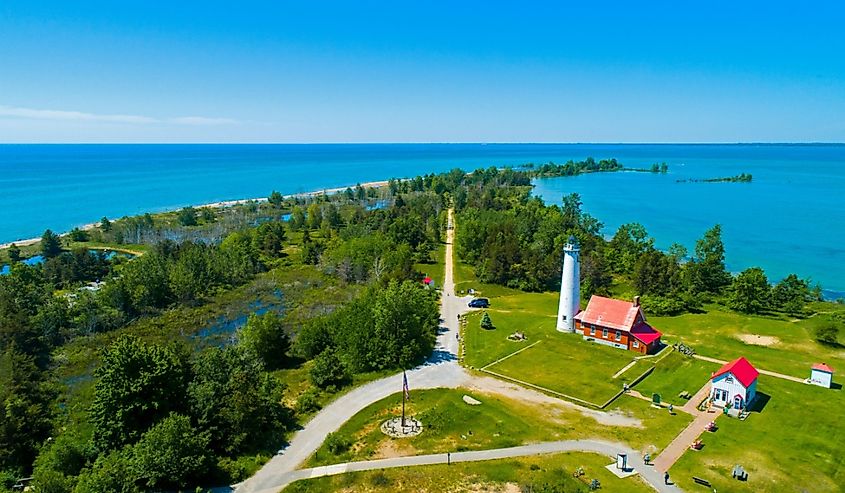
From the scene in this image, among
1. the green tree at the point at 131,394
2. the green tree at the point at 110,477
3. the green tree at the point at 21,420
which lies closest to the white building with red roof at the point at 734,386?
the green tree at the point at 131,394

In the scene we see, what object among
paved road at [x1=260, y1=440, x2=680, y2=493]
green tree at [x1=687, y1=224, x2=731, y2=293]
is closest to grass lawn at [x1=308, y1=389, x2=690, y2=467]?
paved road at [x1=260, y1=440, x2=680, y2=493]

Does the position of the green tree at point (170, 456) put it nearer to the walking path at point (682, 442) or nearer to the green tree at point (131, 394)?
the green tree at point (131, 394)

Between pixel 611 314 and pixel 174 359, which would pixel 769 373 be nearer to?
pixel 611 314

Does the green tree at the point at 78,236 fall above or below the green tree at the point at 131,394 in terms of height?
below

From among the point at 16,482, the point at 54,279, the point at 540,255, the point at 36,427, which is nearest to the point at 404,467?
the point at 16,482

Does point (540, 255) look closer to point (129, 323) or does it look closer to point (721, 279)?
point (721, 279)

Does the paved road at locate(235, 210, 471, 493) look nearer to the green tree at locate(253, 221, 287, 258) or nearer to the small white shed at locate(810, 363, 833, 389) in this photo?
the small white shed at locate(810, 363, 833, 389)
